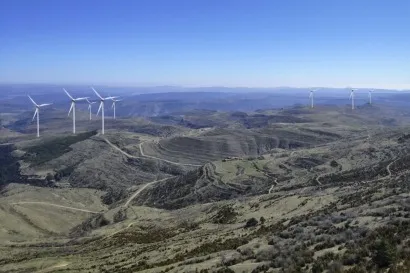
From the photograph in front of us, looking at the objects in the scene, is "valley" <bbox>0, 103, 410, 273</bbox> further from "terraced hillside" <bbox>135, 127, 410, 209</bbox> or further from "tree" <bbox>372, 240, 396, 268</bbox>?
"terraced hillside" <bbox>135, 127, 410, 209</bbox>

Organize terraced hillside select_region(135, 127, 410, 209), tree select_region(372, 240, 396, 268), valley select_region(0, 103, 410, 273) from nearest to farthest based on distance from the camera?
tree select_region(372, 240, 396, 268), valley select_region(0, 103, 410, 273), terraced hillside select_region(135, 127, 410, 209)

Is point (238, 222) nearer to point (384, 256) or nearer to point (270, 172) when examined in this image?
point (384, 256)

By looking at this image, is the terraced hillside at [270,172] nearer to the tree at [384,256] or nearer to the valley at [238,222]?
the valley at [238,222]

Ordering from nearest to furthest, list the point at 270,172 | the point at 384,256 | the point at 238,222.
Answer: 1. the point at 384,256
2. the point at 238,222
3. the point at 270,172

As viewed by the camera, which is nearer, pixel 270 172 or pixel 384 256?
pixel 384 256

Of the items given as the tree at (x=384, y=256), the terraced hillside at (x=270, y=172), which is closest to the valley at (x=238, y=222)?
the tree at (x=384, y=256)

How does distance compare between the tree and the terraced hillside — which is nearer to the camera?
the tree

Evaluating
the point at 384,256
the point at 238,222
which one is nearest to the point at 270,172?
the point at 238,222

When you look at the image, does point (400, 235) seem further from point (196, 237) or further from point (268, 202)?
point (268, 202)

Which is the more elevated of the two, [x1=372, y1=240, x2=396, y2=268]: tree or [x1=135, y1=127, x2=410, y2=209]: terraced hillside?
[x1=372, y1=240, x2=396, y2=268]: tree

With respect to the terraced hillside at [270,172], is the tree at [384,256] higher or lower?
higher

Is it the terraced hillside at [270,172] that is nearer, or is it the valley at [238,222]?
the valley at [238,222]

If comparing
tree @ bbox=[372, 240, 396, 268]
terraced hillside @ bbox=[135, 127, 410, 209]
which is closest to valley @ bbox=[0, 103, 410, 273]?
tree @ bbox=[372, 240, 396, 268]
